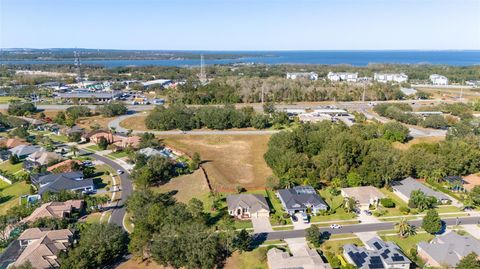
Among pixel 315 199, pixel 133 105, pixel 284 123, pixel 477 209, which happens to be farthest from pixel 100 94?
pixel 477 209

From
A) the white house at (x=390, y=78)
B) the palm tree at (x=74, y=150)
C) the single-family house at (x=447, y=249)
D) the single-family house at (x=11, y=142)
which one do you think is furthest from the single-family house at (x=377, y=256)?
the white house at (x=390, y=78)

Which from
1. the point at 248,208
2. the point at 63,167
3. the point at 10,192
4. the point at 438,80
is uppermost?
the point at 438,80

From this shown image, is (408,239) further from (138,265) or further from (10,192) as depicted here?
(10,192)

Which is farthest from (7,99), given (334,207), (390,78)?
(390,78)

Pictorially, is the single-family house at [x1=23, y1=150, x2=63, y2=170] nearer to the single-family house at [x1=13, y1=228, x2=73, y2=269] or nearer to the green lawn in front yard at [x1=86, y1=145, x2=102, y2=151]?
the green lawn in front yard at [x1=86, y1=145, x2=102, y2=151]

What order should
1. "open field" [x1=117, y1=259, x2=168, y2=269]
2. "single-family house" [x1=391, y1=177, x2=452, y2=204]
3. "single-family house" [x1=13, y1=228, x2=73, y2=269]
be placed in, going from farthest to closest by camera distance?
"single-family house" [x1=391, y1=177, x2=452, y2=204] → "open field" [x1=117, y1=259, x2=168, y2=269] → "single-family house" [x1=13, y1=228, x2=73, y2=269]

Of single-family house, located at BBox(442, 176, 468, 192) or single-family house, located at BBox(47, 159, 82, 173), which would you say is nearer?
single-family house, located at BBox(442, 176, 468, 192)

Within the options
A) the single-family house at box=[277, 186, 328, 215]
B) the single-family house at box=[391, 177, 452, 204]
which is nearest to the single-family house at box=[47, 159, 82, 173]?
the single-family house at box=[277, 186, 328, 215]
